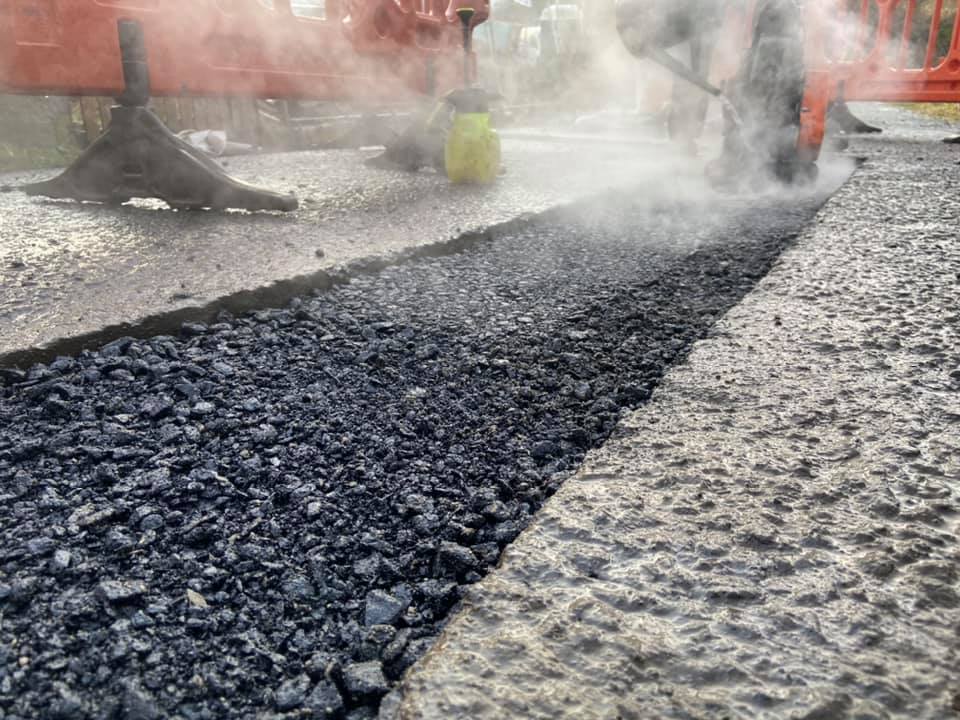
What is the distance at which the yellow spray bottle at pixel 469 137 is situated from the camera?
3.31 meters

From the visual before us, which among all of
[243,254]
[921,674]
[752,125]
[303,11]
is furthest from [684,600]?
[303,11]

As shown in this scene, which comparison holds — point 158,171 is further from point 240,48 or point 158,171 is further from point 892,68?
point 892,68

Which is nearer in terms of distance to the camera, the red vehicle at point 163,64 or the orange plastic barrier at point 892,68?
the red vehicle at point 163,64

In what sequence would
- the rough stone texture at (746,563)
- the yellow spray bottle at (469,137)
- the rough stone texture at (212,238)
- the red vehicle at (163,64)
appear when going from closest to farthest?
the rough stone texture at (746,563), the rough stone texture at (212,238), the red vehicle at (163,64), the yellow spray bottle at (469,137)

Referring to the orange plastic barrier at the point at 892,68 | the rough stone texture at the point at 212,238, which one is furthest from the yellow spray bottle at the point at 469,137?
the orange plastic barrier at the point at 892,68

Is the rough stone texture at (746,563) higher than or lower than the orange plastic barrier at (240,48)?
lower

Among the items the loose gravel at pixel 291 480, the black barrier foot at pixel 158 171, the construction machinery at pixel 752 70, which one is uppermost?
the construction machinery at pixel 752 70

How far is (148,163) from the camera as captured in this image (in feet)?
8.28

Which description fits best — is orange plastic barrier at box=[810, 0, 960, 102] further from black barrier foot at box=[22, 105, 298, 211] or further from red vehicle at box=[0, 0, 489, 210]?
black barrier foot at box=[22, 105, 298, 211]

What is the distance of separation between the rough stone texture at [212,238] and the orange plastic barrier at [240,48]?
43 cm

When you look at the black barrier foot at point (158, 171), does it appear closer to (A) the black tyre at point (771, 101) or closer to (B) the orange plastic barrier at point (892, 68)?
(A) the black tyre at point (771, 101)

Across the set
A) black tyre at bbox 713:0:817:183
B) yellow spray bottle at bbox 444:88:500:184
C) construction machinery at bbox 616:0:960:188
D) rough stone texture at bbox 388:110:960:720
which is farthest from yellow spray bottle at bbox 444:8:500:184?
rough stone texture at bbox 388:110:960:720

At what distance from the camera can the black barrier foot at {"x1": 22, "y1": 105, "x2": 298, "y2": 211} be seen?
249 cm

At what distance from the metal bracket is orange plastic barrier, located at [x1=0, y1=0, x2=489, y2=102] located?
Result: 0.21 meters
